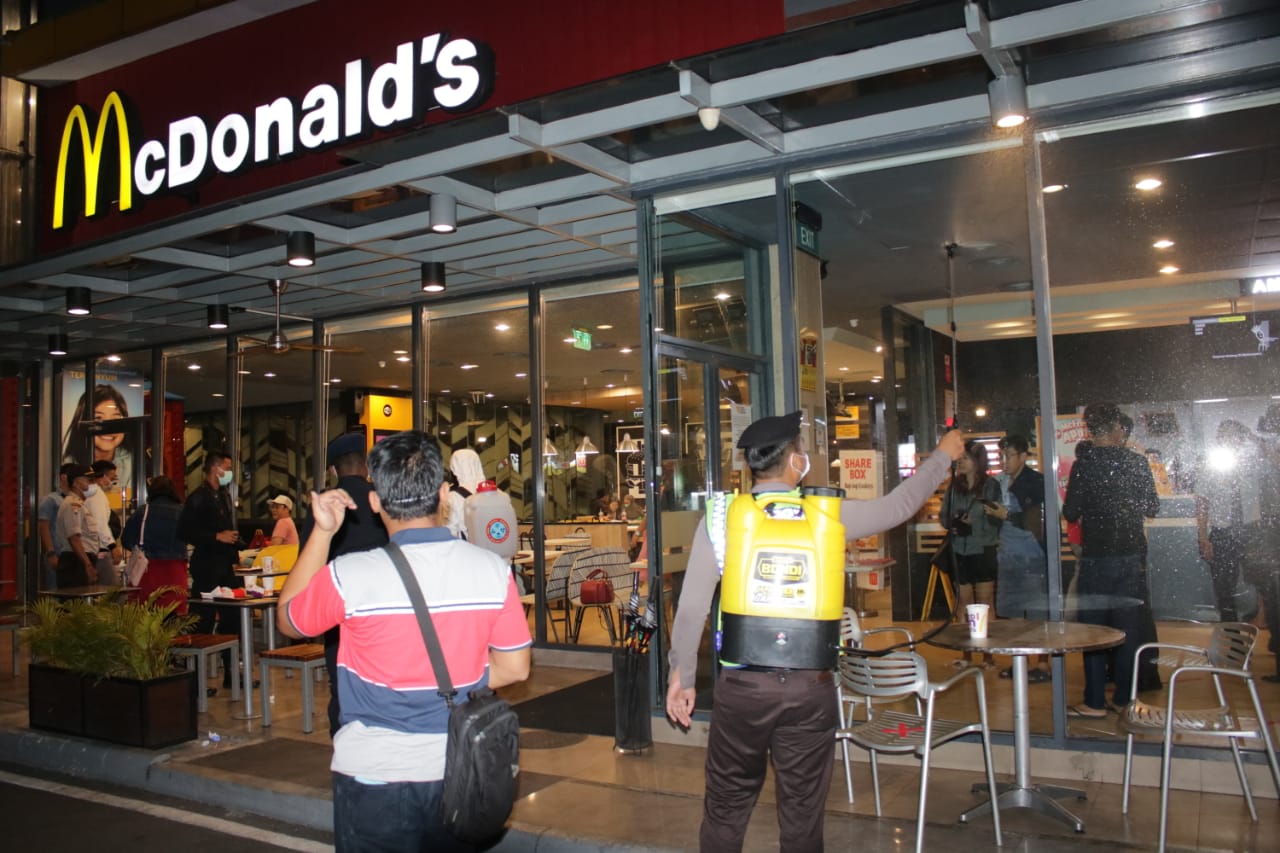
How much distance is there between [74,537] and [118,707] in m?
4.33

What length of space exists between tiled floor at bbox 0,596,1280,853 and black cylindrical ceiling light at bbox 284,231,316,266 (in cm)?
333

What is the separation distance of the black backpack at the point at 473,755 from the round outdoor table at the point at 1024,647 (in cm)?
248

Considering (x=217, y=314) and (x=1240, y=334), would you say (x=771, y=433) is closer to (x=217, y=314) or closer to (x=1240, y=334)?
(x=1240, y=334)

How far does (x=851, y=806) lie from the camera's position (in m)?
4.75

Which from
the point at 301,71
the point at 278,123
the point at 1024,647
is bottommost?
the point at 1024,647

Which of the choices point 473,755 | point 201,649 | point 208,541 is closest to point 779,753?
point 473,755

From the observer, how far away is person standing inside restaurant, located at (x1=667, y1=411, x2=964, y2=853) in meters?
3.06

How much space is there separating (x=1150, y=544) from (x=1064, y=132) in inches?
89.2

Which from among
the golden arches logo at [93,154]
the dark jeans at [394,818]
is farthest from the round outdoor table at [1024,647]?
the golden arches logo at [93,154]

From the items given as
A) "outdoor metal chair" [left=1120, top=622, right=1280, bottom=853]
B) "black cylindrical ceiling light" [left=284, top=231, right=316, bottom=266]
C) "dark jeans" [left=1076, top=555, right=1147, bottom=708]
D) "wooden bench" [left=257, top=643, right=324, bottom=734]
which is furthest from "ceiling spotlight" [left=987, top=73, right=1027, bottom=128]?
"wooden bench" [left=257, top=643, right=324, bottom=734]

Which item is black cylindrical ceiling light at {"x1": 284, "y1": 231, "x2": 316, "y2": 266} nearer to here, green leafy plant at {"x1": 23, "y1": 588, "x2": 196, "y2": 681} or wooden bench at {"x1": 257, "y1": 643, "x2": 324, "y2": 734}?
green leafy plant at {"x1": 23, "y1": 588, "x2": 196, "y2": 681}

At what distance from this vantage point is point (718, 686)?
130 inches

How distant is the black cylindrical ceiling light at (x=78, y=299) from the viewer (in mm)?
8648

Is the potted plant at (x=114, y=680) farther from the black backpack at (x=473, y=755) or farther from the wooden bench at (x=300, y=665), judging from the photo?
the black backpack at (x=473, y=755)
